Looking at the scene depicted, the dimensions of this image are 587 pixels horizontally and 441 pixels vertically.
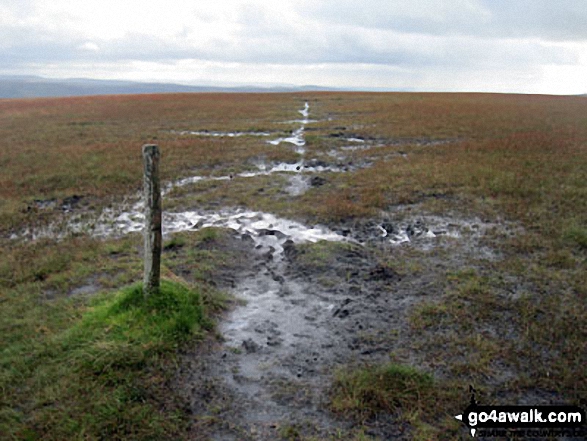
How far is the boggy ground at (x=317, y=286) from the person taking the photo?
209 inches

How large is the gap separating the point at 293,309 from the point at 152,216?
2.93 meters

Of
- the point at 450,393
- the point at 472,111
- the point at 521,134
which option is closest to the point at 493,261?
the point at 450,393

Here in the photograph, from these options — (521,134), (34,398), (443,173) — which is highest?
(521,134)

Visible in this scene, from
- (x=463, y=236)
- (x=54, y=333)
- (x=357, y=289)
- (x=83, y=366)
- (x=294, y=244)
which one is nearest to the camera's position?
(x=83, y=366)

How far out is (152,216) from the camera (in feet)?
22.1

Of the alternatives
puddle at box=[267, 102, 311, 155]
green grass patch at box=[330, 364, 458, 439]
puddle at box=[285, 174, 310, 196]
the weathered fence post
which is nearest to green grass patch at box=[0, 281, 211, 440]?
the weathered fence post

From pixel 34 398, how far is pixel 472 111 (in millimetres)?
47082

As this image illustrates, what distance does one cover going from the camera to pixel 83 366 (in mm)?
5895

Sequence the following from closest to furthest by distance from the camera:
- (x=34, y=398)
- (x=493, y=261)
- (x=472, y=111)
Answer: (x=34, y=398)
(x=493, y=261)
(x=472, y=111)

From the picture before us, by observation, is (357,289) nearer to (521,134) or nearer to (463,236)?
(463,236)

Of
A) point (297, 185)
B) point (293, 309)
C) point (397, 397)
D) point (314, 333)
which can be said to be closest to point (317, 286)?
point (293, 309)

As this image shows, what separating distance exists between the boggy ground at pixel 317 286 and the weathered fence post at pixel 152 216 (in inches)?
Result: 46.5

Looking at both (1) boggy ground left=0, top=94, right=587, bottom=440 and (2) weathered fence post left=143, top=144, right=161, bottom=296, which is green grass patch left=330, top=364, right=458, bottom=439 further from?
(2) weathered fence post left=143, top=144, right=161, bottom=296

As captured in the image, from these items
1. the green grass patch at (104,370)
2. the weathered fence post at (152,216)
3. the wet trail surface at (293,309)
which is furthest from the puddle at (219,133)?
the green grass patch at (104,370)
